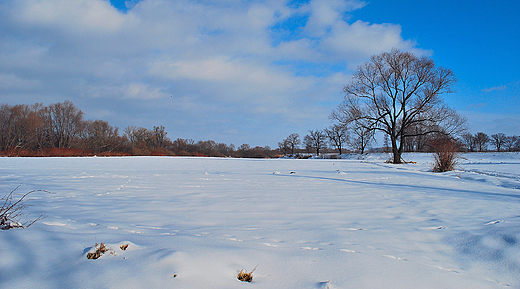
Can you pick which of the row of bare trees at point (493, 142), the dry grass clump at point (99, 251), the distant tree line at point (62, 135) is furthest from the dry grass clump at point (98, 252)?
the row of bare trees at point (493, 142)

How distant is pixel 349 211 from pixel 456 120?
2035 centimetres

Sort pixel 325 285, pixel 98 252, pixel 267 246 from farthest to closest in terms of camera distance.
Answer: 1. pixel 267 246
2. pixel 98 252
3. pixel 325 285

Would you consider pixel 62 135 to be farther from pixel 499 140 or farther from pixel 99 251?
pixel 499 140

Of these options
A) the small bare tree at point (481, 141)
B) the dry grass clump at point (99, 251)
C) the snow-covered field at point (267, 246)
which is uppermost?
the small bare tree at point (481, 141)

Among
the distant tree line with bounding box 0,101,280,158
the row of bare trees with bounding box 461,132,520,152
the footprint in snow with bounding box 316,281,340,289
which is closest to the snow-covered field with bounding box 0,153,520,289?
the footprint in snow with bounding box 316,281,340,289

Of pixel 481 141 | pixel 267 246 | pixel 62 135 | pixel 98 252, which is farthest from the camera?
pixel 481 141

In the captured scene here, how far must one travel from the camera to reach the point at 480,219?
280cm

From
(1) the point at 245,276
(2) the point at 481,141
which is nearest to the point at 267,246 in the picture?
(1) the point at 245,276

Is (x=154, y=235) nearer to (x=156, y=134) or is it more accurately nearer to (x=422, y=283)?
(x=422, y=283)

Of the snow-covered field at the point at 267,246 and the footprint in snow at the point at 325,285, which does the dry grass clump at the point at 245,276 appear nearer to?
the snow-covered field at the point at 267,246

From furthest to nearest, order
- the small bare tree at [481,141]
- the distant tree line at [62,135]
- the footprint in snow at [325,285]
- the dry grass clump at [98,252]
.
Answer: the small bare tree at [481,141]
the distant tree line at [62,135]
the dry grass clump at [98,252]
the footprint in snow at [325,285]

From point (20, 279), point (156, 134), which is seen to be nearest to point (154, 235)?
point (20, 279)

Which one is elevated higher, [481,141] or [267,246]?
[481,141]

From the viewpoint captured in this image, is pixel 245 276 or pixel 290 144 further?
pixel 290 144
